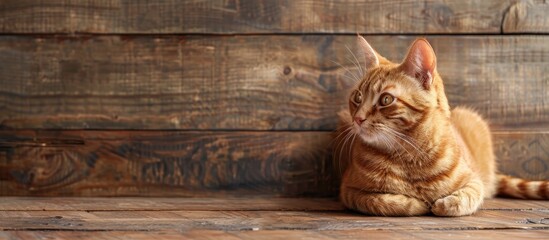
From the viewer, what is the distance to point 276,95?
224 centimetres

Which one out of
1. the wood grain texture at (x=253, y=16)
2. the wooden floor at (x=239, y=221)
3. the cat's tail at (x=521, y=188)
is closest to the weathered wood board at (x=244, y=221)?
the wooden floor at (x=239, y=221)

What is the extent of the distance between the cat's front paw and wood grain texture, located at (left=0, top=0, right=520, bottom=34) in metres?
0.61

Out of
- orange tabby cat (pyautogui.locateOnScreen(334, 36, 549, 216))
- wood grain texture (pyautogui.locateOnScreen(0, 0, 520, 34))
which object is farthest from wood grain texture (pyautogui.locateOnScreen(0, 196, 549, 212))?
wood grain texture (pyautogui.locateOnScreen(0, 0, 520, 34))

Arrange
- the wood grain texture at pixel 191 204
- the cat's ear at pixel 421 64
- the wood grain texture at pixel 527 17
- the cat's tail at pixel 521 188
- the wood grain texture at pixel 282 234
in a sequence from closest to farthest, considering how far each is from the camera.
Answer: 1. the wood grain texture at pixel 282 234
2. the cat's ear at pixel 421 64
3. the wood grain texture at pixel 191 204
4. the cat's tail at pixel 521 188
5. the wood grain texture at pixel 527 17

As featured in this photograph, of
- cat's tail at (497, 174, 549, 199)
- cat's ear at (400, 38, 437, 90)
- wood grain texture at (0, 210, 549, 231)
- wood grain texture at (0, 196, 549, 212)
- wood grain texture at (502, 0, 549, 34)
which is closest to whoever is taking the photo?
wood grain texture at (0, 210, 549, 231)

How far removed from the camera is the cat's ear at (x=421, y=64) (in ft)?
5.85

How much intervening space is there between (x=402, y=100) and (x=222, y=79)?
0.62 meters

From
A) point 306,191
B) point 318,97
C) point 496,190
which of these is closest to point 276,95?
point 318,97

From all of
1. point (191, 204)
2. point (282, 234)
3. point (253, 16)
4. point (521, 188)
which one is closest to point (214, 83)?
point (253, 16)

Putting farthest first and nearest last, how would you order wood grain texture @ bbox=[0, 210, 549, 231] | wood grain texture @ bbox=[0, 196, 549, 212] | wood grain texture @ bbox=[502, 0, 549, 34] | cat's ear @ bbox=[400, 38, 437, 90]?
Result: wood grain texture @ bbox=[502, 0, 549, 34] < wood grain texture @ bbox=[0, 196, 549, 212] < cat's ear @ bbox=[400, 38, 437, 90] < wood grain texture @ bbox=[0, 210, 549, 231]

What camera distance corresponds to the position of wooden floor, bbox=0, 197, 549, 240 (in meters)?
1.56

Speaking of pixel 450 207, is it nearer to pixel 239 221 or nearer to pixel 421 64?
pixel 421 64

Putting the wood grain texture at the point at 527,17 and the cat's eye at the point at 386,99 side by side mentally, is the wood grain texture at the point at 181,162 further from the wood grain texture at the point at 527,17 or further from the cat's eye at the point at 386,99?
the cat's eye at the point at 386,99

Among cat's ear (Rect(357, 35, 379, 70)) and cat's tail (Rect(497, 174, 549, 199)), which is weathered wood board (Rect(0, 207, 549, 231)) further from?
cat's ear (Rect(357, 35, 379, 70))
